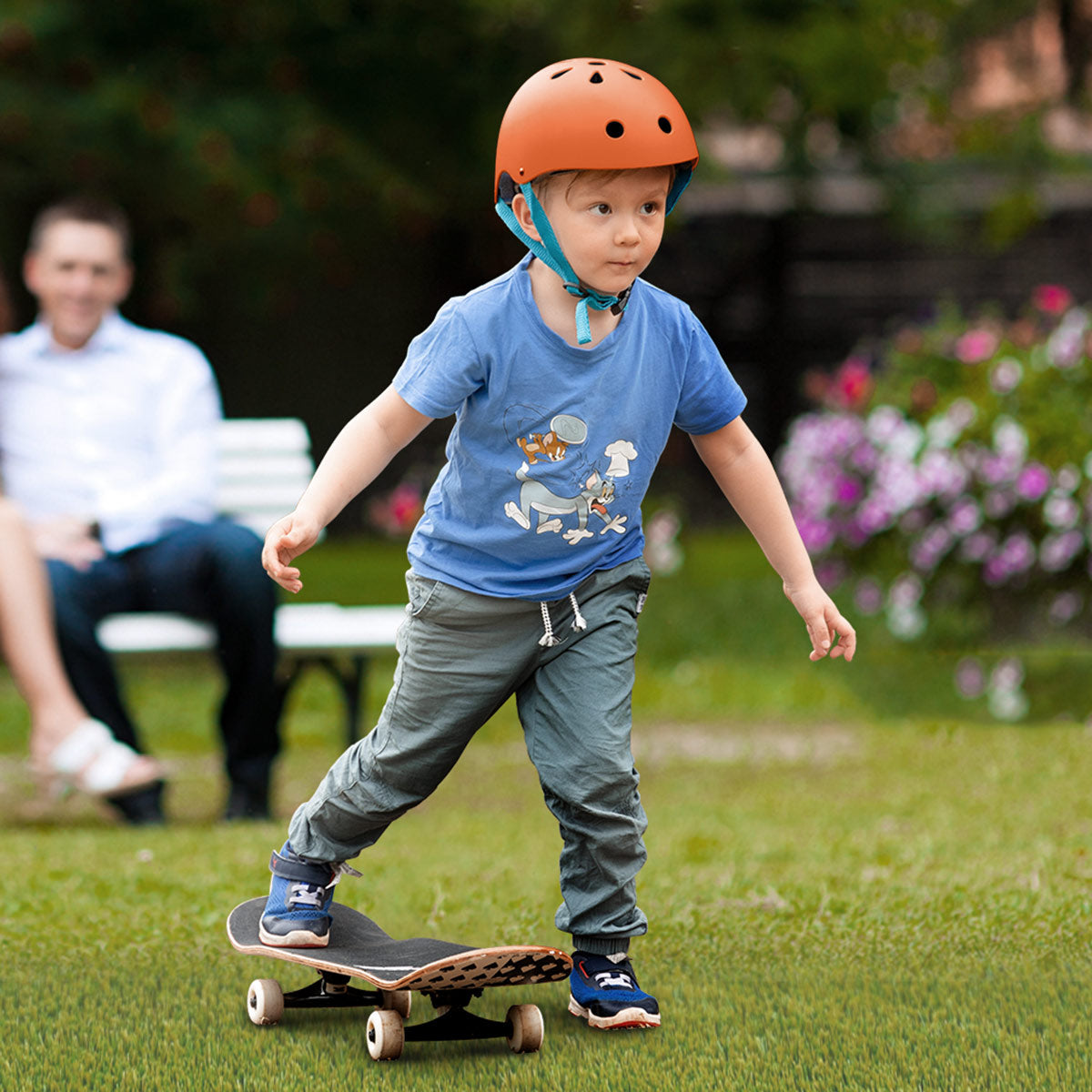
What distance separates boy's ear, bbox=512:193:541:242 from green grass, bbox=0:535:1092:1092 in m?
1.37

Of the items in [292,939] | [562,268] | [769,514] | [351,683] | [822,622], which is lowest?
[351,683]

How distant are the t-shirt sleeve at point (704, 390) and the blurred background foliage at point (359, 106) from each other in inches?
274

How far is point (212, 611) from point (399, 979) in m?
2.47

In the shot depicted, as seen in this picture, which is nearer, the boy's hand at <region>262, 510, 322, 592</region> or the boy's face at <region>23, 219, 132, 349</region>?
the boy's hand at <region>262, 510, 322, 592</region>

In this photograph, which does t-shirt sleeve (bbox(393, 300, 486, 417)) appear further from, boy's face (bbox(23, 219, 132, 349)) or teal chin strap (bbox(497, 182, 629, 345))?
boy's face (bbox(23, 219, 132, 349))

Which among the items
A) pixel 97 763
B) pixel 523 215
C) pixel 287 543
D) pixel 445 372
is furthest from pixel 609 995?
pixel 97 763

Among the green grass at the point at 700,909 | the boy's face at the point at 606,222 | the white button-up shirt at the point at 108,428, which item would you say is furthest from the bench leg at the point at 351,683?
the boy's face at the point at 606,222

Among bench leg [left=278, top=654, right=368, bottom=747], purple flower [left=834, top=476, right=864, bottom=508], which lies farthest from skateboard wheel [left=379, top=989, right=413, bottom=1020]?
purple flower [left=834, top=476, right=864, bottom=508]

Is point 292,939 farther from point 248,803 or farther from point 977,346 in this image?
point 977,346

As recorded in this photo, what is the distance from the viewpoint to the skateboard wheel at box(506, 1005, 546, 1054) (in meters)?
2.78

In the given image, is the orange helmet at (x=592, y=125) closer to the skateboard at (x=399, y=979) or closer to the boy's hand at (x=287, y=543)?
the boy's hand at (x=287, y=543)

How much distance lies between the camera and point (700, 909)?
3686 mm

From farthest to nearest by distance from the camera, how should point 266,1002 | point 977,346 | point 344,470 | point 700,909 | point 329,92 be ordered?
point 329,92
point 977,346
point 700,909
point 266,1002
point 344,470

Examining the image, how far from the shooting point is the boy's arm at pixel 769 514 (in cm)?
304
